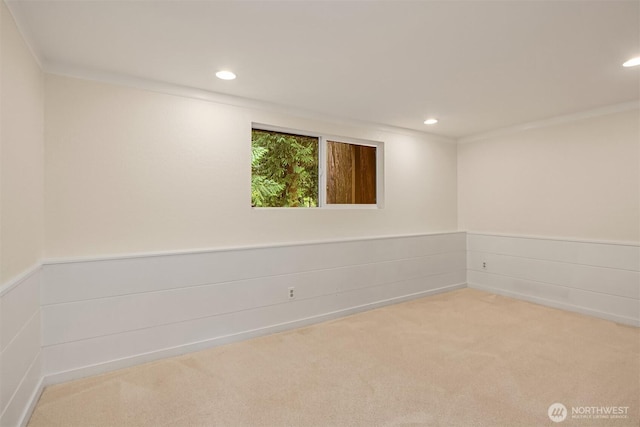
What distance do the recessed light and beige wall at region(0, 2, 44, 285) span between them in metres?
1.17

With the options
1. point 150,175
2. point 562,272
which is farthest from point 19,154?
point 562,272

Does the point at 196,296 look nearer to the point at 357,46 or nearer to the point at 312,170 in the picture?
the point at 312,170

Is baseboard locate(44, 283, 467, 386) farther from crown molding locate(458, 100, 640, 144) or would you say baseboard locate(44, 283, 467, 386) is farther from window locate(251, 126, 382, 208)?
crown molding locate(458, 100, 640, 144)

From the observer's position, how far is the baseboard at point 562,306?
11.6 feet

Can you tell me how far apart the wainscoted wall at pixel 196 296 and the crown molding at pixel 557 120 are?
6.60ft

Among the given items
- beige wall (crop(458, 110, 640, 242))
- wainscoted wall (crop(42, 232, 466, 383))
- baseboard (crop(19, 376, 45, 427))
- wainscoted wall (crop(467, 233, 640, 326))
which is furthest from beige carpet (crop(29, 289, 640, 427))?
beige wall (crop(458, 110, 640, 242))

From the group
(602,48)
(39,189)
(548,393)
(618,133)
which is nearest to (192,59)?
(39,189)

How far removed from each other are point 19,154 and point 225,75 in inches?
56.6

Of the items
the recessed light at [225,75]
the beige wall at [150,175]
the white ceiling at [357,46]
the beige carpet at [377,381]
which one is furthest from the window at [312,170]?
the beige carpet at [377,381]

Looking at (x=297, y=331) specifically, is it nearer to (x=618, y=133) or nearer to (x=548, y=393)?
(x=548, y=393)

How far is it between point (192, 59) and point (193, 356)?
7.61 feet

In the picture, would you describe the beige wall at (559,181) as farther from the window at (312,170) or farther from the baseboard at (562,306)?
the window at (312,170)

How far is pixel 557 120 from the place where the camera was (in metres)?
4.03

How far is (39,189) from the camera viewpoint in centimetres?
232
